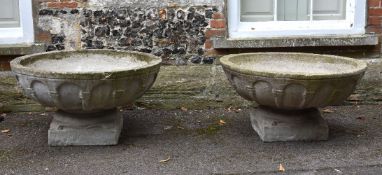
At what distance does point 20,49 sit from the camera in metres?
5.13

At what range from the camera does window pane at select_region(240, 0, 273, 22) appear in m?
5.41

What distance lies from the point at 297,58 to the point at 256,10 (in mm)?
739

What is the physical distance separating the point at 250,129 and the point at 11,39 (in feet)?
7.77

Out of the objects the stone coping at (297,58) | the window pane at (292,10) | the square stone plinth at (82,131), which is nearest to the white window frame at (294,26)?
the window pane at (292,10)

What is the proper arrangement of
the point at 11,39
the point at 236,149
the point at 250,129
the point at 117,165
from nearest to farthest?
the point at 117,165
the point at 236,149
the point at 250,129
the point at 11,39

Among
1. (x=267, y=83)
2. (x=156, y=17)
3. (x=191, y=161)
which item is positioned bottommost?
(x=191, y=161)

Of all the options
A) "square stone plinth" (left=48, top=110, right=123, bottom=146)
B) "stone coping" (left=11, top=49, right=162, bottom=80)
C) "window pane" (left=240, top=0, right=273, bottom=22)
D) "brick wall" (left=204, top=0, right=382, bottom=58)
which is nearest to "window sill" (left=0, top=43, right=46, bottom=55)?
"stone coping" (left=11, top=49, right=162, bottom=80)

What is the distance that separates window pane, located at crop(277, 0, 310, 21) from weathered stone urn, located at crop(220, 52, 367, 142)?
2.01 feet

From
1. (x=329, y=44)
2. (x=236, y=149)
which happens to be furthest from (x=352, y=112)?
(x=236, y=149)

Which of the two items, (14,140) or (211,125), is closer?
(14,140)

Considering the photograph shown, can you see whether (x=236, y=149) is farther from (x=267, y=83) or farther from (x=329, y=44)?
(x=329, y=44)

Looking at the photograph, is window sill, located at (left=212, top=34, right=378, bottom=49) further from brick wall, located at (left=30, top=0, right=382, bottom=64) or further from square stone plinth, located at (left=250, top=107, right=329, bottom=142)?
square stone plinth, located at (left=250, top=107, right=329, bottom=142)

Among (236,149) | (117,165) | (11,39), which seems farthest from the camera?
(11,39)

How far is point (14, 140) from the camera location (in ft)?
15.1
